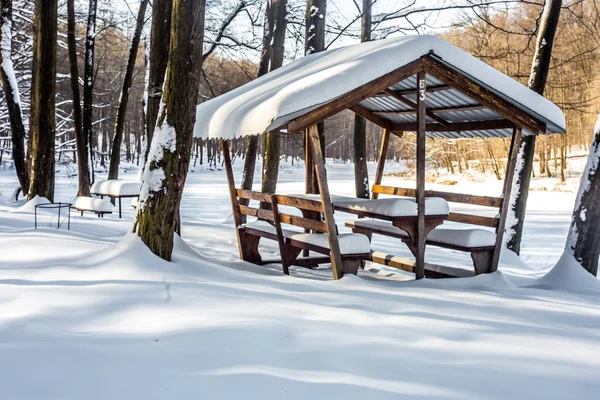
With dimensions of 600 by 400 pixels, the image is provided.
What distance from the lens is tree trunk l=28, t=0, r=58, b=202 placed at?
12.1m

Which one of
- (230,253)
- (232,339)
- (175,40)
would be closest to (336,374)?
(232,339)

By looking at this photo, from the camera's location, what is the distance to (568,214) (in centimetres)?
1956

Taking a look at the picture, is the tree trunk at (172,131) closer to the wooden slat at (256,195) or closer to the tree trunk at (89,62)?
the wooden slat at (256,195)

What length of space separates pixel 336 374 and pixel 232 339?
0.83 metres

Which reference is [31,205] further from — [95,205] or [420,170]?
[420,170]

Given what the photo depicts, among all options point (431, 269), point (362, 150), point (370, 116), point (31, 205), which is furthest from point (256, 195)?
point (362, 150)

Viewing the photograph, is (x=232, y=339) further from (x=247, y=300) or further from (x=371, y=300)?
(x=371, y=300)

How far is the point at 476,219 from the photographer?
8.05m

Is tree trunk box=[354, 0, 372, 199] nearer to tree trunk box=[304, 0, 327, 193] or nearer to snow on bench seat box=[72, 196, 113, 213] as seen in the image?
tree trunk box=[304, 0, 327, 193]

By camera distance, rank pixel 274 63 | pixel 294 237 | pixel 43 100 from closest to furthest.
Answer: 1. pixel 294 237
2. pixel 43 100
3. pixel 274 63

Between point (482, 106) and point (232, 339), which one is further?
point (482, 106)

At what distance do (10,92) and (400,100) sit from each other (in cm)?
1057

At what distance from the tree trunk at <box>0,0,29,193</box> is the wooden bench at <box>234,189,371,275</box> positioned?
837 centimetres

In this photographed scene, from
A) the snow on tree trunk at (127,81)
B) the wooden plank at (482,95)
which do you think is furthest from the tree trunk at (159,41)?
the snow on tree trunk at (127,81)
